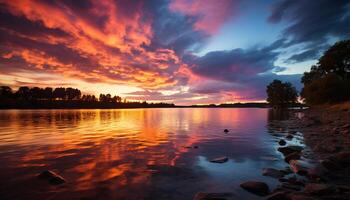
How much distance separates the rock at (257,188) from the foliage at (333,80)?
2693 inches

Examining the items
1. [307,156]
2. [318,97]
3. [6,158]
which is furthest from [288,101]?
[6,158]

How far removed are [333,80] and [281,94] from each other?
9112 centimetres

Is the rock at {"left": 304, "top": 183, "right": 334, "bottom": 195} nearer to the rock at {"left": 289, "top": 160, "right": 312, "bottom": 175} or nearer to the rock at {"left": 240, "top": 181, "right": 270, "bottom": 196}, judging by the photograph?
the rock at {"left": 240, "top": 181, "right": 270, "bottom": 196}

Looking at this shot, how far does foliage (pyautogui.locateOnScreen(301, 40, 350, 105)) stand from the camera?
60812 millimetres

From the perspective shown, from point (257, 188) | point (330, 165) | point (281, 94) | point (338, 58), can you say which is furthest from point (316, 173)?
point (281, 94)

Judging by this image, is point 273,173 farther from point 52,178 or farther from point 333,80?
point 333,80

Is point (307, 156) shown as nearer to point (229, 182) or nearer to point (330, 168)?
point (330, 168)

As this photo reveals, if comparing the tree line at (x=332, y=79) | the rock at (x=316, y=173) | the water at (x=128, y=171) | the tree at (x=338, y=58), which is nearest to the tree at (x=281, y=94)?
the tree line at (x=332, y=79)

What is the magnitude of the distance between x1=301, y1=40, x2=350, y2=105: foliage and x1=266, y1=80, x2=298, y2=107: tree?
64.1m

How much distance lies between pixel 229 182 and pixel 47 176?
872 cm

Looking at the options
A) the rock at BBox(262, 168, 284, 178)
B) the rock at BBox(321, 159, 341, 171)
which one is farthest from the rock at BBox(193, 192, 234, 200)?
the rock at BBox(321, 159, 341, 171)

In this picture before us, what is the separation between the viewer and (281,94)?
14725 centimetres

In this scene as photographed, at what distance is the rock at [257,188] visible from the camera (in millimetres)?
7971

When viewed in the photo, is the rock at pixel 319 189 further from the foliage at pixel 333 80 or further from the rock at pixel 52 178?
the foliage at pixel 333 80
